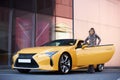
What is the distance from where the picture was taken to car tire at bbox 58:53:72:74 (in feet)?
35.8

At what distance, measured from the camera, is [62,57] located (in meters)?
11.0

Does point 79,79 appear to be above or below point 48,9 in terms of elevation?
below

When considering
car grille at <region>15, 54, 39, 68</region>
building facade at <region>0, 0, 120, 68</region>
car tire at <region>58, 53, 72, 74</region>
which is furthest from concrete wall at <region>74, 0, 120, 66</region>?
car grille at <region>15, 54, 39, 68</region>

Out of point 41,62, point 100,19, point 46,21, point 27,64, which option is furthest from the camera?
point 100,19

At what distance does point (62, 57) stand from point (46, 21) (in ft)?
29.8

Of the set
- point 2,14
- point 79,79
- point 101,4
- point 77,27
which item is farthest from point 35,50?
point 101,4

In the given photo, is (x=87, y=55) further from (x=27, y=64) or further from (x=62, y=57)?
(x=27, y=64)

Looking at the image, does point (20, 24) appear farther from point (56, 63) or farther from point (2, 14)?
point (56, 63)

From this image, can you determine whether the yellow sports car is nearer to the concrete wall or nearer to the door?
the door

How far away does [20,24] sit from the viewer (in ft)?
59.7

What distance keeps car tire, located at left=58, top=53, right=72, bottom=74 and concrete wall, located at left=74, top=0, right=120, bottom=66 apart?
35.9 ft

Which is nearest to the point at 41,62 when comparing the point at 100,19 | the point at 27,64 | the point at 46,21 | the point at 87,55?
the point at 27,64

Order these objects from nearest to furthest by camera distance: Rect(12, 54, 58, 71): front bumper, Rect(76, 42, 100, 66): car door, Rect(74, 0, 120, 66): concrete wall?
Rect(12, 54, 58, 71): front bumper, Rect(76, 42, 100, 66): car door, Rect(74, 0, 120, 66): concrete wall

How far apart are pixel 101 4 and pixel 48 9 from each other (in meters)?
6.56
